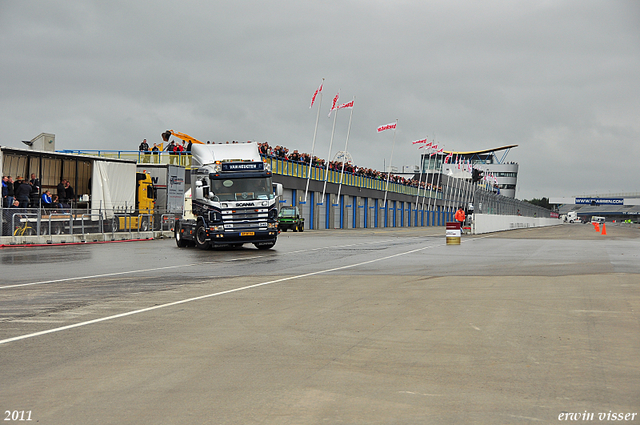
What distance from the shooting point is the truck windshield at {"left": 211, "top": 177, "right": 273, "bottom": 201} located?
79.0ft

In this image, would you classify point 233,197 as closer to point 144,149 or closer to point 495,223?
point 144,149

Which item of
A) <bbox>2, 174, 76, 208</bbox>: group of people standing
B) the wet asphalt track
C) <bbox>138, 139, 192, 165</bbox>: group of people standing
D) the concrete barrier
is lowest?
the wet asphalt track

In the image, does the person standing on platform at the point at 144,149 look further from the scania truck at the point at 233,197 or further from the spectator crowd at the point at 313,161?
the scania truck at the point at 233,197

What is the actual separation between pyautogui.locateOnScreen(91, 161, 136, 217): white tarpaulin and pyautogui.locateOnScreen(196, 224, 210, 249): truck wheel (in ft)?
27.0

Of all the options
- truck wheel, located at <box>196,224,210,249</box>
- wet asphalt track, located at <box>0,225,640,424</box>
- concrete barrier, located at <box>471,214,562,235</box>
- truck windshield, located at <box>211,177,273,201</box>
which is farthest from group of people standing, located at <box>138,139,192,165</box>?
wet asphalt track, located at <box>0,225,640,424</box>

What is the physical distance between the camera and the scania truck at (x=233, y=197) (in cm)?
2406

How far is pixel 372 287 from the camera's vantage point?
12.7 meters

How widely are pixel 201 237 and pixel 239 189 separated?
271cm

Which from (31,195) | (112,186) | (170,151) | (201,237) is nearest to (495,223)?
(170,151)

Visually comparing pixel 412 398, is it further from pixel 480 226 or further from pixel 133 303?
pixel 480 226

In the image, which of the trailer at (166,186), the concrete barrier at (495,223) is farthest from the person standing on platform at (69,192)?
the concrete barrier at (495,223)

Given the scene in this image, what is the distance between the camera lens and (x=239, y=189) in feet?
79.4

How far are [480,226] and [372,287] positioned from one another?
35285mm

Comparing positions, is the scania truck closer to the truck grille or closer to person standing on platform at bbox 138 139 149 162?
the truck grille
